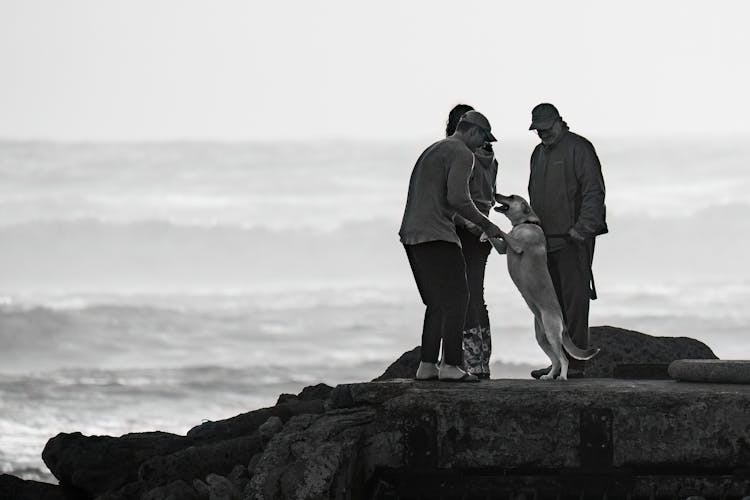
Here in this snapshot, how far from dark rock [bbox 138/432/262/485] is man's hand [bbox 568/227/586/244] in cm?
311

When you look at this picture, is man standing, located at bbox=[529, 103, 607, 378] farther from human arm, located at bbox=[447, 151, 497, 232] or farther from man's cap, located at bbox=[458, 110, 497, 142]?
human arm, located at bbox=[447, 151, 497, 232]

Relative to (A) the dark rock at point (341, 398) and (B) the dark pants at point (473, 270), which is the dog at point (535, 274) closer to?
(B) the dark pants at point (473, 270)

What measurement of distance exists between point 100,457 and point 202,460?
1649 millimetres

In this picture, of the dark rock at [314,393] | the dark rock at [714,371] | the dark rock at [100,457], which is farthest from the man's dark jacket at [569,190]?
the dark rock at [100,457]

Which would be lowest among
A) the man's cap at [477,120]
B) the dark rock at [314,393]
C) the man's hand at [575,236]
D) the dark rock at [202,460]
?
the dark rock at [202,460]

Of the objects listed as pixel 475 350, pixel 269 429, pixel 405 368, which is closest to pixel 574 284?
pixel 475 350

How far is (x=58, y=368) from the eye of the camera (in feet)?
129

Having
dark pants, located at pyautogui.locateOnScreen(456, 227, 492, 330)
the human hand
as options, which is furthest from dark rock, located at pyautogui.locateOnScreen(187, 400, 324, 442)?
the human hand

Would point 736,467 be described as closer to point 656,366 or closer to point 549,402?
point 549,402

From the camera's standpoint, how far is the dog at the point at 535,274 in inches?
468

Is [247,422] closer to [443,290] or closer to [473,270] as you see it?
[473,270]

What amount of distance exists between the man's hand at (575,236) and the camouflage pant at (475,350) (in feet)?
3.53

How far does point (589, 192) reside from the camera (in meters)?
12.7

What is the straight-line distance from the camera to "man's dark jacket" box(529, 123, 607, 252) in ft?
41.4
